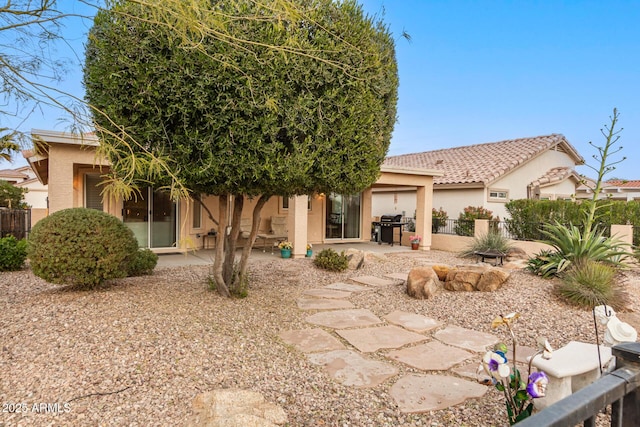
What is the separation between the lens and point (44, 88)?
8.97ft

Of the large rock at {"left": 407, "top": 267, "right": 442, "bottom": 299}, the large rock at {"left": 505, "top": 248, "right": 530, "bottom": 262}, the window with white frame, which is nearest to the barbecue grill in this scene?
the large rock at {"left": 505, "top": 248, "right": 530, "bottom": 262}

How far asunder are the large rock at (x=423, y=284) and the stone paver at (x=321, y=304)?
122 cm

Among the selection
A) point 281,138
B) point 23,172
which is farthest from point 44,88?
point 23,172

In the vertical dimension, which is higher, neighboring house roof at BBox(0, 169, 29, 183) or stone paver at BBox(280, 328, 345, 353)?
neighboring house roof at BBox(0, 169, 29, 183)

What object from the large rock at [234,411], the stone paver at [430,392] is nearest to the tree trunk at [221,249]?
the large rock at [234,411]

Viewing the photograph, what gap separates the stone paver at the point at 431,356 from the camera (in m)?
3.49

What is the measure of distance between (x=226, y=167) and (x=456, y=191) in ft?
47.5

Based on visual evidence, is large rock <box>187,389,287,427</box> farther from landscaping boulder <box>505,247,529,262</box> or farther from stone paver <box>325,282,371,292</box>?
landscaping boulder <box>505,247,529,262</box>

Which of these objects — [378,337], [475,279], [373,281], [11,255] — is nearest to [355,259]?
[373,281]

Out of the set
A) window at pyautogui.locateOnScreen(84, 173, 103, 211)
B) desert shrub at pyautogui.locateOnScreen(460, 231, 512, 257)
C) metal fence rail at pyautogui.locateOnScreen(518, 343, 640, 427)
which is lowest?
desert shrub at pyautogui.locateOnScreen(460, 231, 512, 257)

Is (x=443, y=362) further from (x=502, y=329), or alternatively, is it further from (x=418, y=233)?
(x=418, y=233)

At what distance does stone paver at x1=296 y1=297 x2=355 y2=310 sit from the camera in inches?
212

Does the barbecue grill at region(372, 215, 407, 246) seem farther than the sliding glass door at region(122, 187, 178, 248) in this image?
Yes

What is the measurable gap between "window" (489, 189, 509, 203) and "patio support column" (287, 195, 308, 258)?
9.74 metres
